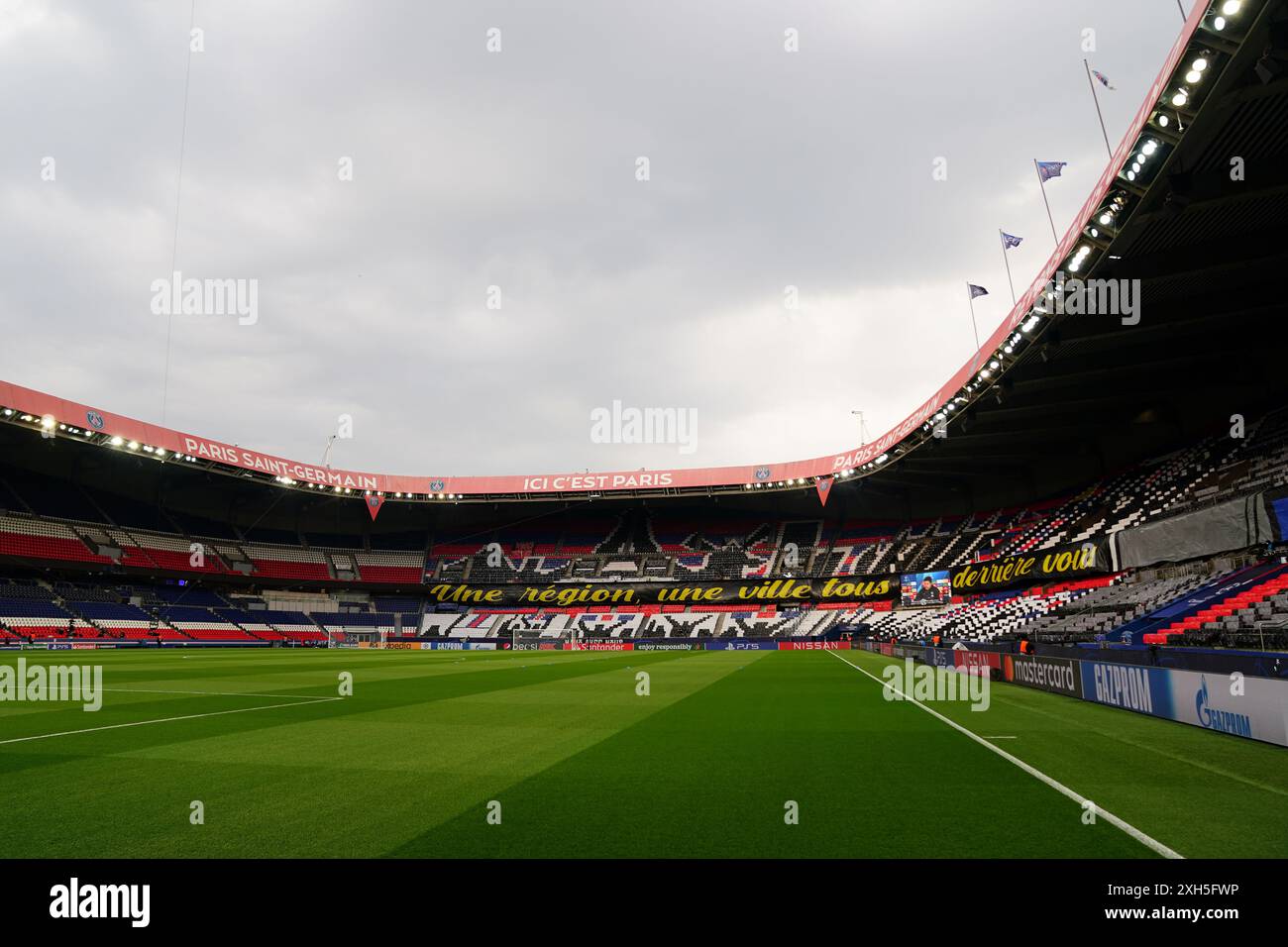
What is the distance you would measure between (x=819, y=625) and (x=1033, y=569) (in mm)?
20607

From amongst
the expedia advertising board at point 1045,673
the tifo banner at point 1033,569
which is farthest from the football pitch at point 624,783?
the tifo banner at point 1033,569

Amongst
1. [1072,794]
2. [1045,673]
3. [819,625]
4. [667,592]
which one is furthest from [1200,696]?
[667,592]

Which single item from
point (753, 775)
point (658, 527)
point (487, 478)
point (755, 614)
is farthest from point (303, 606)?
point (753, 775)

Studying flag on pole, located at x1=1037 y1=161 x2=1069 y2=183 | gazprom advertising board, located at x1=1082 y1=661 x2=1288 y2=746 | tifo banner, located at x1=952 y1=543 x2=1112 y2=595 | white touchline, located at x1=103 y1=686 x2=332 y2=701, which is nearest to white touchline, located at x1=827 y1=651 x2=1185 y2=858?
gazprom advertising board, located at x1=1082 y1=661 x2=1288 y2=746

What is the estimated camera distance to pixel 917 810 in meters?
5.24

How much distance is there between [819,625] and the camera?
54375mm

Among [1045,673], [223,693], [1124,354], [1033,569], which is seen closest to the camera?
[223,693]

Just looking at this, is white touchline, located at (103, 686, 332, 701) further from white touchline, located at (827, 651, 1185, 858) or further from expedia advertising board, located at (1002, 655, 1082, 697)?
expedia advertising board, located at (1002, 655, 1082, 697)

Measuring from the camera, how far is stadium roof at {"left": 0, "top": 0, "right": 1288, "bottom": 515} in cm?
1470

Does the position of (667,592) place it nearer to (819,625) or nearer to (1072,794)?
(819,625)

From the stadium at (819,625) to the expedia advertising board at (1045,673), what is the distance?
0.34 feet

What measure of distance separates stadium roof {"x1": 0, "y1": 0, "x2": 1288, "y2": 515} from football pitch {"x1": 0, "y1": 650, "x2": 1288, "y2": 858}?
40.8 ft

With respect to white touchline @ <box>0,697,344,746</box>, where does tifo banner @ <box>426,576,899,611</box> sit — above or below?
below
